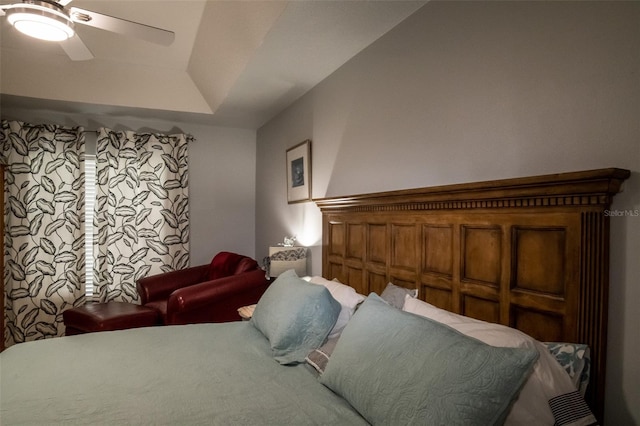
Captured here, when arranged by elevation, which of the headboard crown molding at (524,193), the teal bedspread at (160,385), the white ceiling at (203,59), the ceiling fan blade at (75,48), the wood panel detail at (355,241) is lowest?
the teal bedspread at (160,385)

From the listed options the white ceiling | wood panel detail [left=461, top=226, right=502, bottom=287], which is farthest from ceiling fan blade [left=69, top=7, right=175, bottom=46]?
wood panel detail [left=461, top=226, right=502, bottom=287]

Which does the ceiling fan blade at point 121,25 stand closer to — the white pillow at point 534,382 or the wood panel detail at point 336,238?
the wood panel detail at point 336,238

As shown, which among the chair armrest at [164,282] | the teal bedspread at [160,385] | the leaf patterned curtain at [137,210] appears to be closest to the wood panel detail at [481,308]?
the teal bedspread at [160,385]

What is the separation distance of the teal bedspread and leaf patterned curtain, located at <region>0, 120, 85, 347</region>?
2.23m

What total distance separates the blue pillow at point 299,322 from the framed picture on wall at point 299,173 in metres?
1.39

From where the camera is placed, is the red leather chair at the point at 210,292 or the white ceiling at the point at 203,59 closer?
the white ceiling at the point at 203,59

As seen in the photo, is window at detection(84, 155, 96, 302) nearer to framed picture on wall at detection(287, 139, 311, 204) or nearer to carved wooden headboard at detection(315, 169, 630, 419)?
framed picture on wall at detection(287, 139, 311, 204)

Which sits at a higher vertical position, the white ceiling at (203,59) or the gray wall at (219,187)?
the white ceiling at (203,59)

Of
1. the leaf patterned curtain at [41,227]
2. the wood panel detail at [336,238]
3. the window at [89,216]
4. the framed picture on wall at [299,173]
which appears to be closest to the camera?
the wood panel detail at [336,238]

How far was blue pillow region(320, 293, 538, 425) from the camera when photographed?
94 centimetres

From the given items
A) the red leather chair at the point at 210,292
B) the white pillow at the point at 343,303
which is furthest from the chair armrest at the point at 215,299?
the white pillow at the point at 343,303

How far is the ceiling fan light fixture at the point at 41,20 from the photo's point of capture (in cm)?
168

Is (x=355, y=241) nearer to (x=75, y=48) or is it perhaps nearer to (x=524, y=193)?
(x=524, y=193)

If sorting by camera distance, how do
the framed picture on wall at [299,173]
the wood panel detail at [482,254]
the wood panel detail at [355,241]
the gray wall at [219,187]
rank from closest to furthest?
the wood panel detail at [482,254] → the wood panel detail at [355,241] → the framed picture on wall at [299,173] → the gray wall at [219,187]
